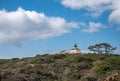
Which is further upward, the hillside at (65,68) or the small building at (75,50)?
the small building at (75,50)

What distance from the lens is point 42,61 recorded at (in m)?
46.9

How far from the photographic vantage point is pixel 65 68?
43.5 meters

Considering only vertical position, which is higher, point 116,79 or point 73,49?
point 73,49

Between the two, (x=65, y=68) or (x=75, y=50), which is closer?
(x=65, y=68)

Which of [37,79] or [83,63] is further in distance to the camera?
[83,63]

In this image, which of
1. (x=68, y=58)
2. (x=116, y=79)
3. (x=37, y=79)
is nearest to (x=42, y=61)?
(x=68, y=58)

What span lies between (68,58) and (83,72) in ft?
18.1

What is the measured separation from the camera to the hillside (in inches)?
1496

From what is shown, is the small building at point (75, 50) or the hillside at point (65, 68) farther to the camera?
the small building at point (75, 50)

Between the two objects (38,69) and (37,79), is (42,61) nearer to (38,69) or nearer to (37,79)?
(38,69)

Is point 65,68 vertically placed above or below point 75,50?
below

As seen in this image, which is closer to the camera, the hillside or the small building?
the hillside

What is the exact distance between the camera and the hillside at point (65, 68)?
125 ft

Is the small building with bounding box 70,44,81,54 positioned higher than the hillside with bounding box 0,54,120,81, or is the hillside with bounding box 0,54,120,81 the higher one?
the small building with bounding box 70,44,81,54
